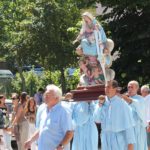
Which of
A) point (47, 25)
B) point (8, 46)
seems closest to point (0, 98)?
point (47, 25)

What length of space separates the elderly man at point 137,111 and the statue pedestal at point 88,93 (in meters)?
0.87

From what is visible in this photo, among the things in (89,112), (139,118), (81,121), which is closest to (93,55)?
(89,112)

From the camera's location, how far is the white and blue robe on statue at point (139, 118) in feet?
38.8

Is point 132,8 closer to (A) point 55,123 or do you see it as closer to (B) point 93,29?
(B) point 93,29

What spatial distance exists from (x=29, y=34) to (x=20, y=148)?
2059 centimetres

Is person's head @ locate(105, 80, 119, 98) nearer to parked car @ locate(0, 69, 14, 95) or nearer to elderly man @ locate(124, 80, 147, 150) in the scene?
elderly man @ locate(124, 80, 147, 150)

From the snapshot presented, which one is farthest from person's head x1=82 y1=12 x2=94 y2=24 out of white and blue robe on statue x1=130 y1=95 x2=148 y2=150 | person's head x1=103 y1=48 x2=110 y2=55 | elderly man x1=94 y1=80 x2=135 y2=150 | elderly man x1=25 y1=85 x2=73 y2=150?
elderly man x1=25 y1=85 x2=73 y2=150

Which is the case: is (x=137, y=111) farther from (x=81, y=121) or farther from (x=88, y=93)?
(x=88, y=93)

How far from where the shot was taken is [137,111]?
11930 millimetres

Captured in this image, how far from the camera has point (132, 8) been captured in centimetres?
2139

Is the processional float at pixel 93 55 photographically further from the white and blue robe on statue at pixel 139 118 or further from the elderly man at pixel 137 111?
the white and blue robe on statue at pixel 139 118

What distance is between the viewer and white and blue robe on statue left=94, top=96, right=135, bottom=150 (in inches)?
376

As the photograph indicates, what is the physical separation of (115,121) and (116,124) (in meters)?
0.05

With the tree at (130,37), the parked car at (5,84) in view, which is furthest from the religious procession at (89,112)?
the parked car at (5,84)
